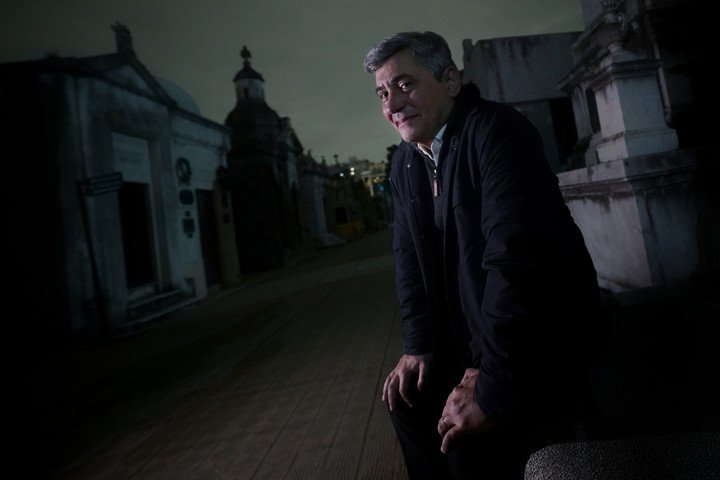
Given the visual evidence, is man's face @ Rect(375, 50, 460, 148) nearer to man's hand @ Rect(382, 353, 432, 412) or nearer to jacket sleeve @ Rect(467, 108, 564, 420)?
jacket sleeve @ Rect(467, 108, 564, 420)

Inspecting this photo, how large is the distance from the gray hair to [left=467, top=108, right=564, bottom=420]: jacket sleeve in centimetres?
42

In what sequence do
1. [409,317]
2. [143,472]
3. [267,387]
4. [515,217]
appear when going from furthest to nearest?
1. [267,387]
2. [143,472]
3. [409,317]
4. [515,217]

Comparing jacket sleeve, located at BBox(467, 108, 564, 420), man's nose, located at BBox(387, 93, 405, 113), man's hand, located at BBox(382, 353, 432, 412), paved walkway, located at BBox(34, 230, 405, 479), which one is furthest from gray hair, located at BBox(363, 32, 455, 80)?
paved walkway, located at BBox(34, 230, 405, 479)

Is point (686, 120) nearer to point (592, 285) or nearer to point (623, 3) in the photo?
point (623, 3)

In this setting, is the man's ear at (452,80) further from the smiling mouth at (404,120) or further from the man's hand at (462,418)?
the man's hand at (462,418)

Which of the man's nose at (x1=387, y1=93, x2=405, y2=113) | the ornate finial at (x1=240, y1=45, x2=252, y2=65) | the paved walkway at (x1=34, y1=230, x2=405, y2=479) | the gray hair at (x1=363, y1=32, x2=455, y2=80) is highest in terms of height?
the ornate finial at (x1=240, y1=45, x2=252, y2=65)

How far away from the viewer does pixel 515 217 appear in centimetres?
113

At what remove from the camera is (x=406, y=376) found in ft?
5.06

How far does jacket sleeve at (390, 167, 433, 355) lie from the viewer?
1.59m

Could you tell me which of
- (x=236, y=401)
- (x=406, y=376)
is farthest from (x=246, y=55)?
(x=406, y=376)

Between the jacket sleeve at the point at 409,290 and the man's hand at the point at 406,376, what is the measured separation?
0.03 meters

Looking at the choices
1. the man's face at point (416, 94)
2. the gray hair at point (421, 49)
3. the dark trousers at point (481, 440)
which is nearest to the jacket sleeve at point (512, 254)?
the dark trousers at point (481, 440)

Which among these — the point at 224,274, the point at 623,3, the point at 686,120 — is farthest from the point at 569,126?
the point at 224,274

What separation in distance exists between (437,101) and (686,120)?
3705mm
